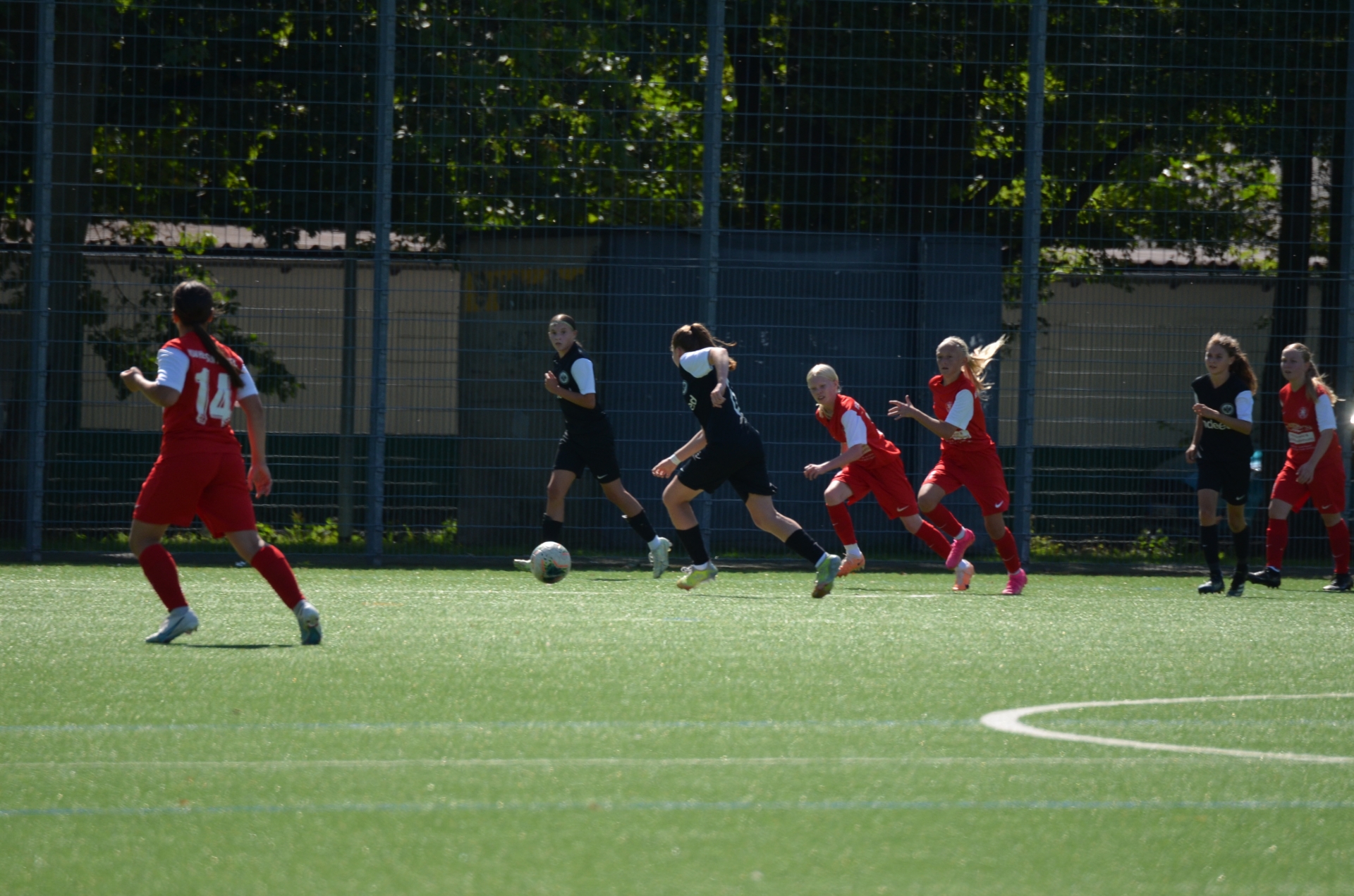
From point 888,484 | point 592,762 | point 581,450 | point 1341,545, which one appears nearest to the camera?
point 592,762

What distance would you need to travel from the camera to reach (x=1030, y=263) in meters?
13.6

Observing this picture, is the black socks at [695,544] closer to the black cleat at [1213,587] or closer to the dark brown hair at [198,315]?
the black cleat at [1213,587]

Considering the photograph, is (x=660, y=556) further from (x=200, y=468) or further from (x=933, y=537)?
(x=200, y=468)

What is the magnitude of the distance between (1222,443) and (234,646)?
7271mm

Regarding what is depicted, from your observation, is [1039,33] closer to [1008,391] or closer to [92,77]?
[1008,391]

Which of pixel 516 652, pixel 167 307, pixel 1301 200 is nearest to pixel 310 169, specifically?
pixel 167 307

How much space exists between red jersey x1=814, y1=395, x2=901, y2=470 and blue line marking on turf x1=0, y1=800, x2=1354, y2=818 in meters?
6.61

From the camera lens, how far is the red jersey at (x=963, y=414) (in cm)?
1113

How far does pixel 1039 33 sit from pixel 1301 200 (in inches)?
110

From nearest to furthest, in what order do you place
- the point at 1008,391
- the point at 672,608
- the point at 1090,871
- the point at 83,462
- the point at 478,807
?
the point at 1090,871
the point at 478,807
the point at 672,608
the point at 83,462
the point at 1008,391

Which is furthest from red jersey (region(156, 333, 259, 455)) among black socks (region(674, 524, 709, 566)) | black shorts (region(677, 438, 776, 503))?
black socks (region(674, 524, 709, 566))

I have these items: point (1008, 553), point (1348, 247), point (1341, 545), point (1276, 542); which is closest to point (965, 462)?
point (1008, 553)

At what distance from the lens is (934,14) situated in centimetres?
1384

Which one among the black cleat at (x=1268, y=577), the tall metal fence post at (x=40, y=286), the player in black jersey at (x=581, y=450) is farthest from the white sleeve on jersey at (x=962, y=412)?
the tall metal fence post at (x=40, y=286)
